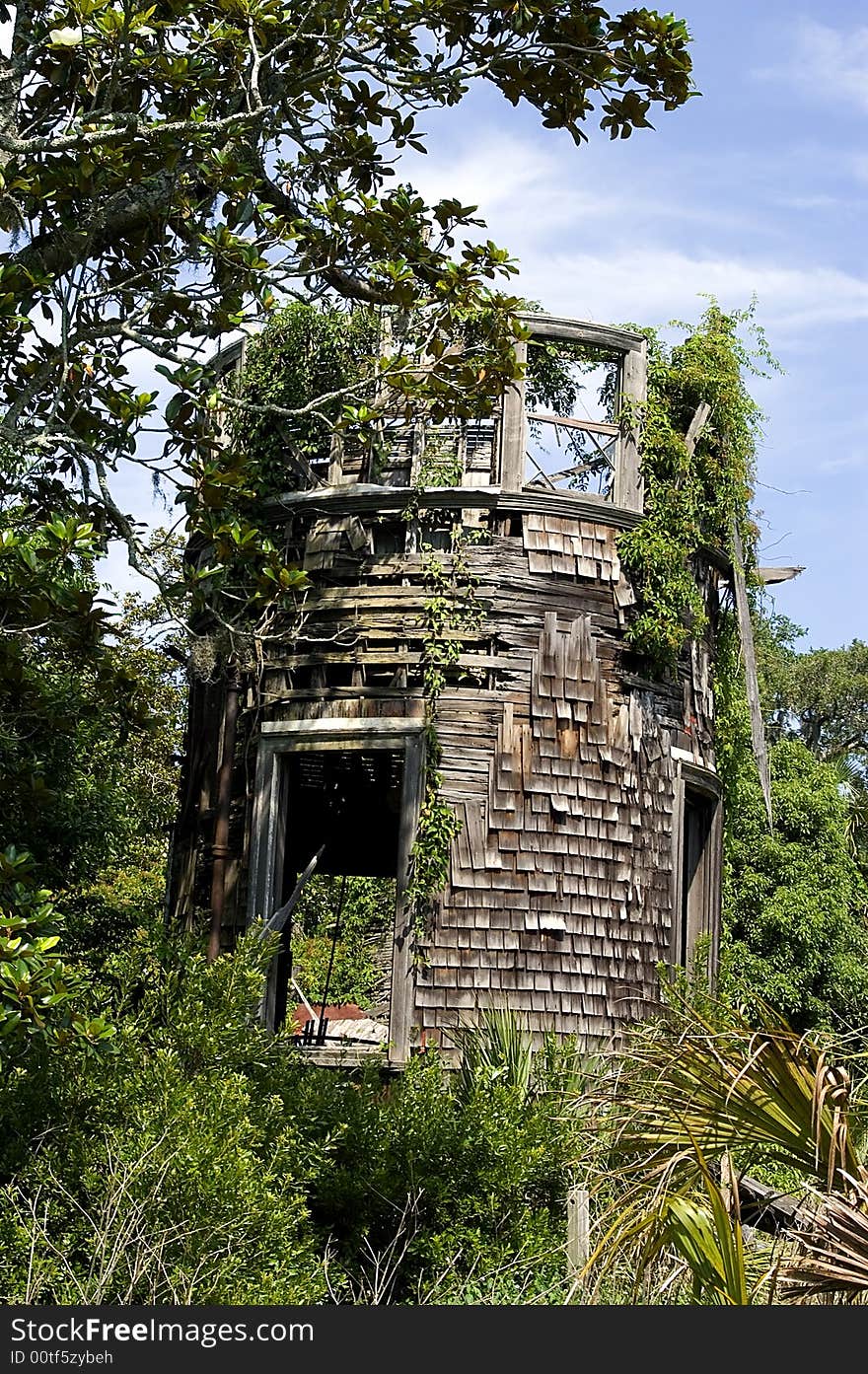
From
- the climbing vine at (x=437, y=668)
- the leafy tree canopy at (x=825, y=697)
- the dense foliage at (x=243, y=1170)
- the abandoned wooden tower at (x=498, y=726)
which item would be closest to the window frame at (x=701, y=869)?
the abandoned wooden tower at (x=498, y=726)

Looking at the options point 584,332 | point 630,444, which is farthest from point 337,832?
point 584,332

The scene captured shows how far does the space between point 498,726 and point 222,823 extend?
8.14 ft

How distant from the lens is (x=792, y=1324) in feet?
12.1

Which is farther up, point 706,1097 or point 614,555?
point 614,555

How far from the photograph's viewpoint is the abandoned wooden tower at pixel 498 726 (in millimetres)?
11023

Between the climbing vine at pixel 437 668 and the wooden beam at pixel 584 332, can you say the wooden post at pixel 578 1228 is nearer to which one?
the climbing vine at pixel 437 668

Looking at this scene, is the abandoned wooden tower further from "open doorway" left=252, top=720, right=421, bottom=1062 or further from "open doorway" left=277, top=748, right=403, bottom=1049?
"open doorway" left=277, top=748, right=403, bottom=1049

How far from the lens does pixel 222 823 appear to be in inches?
470

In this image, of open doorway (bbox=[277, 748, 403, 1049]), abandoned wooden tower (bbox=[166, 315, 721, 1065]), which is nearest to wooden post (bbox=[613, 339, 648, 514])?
abandoned wooden tower (bbox=[166, 315, 721, 1065])

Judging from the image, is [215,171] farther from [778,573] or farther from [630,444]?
[778,573]

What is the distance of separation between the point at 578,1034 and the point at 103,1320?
21.4ft

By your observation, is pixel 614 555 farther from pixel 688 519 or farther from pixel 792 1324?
pixel 792 1324

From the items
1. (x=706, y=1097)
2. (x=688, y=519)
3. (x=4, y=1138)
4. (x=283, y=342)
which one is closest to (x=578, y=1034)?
(x=688, y=519)

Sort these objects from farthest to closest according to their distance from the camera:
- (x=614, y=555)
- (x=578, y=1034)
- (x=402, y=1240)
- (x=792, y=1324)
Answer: (x=614, y=555) → (x=578, y=1034) → (x=402, y=1240) → (x=792, y=1324)
